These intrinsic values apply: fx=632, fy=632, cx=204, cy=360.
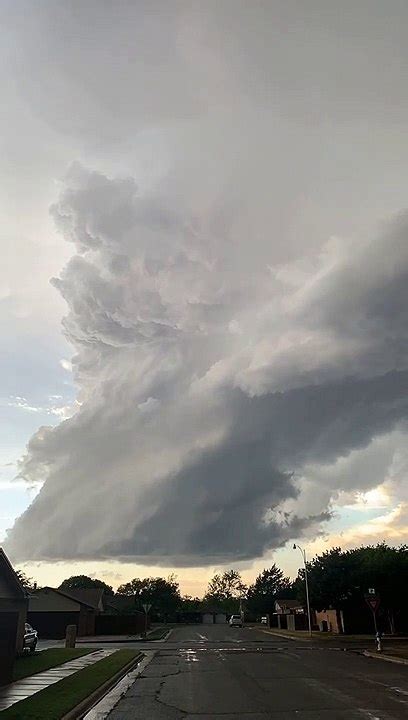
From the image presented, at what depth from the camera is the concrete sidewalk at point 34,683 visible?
1759cm

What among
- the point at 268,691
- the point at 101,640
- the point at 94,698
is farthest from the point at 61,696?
the point at 101,640

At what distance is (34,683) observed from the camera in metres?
21.3

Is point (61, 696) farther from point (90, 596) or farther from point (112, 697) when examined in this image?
point (90, 596)

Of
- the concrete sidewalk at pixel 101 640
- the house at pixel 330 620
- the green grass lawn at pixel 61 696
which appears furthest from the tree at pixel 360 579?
the green grass lawn at pixel 61 696

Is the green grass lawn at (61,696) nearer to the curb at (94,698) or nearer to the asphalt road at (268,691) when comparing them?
the curb at (94,698)

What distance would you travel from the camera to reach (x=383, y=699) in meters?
17.2

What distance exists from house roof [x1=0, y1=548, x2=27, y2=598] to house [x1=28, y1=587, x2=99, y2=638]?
1310 inches

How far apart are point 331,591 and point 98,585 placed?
457ft

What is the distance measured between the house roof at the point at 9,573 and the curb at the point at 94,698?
31.8 ft

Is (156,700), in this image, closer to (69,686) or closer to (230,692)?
(230,692)

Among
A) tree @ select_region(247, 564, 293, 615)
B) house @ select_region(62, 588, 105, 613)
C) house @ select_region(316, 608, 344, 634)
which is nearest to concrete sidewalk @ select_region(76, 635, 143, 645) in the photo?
house @ select_region(316, 608, 344, 634)

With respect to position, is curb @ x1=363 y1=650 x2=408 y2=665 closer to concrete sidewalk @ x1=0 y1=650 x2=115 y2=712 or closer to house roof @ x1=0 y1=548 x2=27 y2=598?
concrete sidewalk @ x1=0 y1=650 x2=115 y2=712

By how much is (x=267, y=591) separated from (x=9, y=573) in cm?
13285

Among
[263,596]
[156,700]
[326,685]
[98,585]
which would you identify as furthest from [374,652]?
[98,585]
